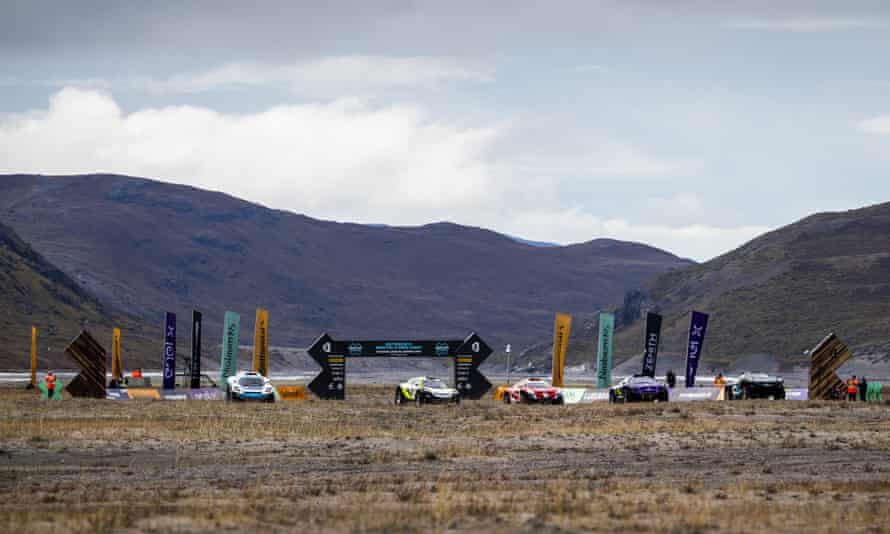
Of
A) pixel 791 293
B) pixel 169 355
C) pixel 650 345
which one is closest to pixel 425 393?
pixel 650 345

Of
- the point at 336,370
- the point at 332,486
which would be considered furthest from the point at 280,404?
the point at 332,486

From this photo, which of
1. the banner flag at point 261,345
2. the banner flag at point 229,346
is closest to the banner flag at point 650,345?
the banner flag at point 261,345

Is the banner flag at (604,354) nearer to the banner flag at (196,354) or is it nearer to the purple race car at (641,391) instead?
the purple race car at (641,391)

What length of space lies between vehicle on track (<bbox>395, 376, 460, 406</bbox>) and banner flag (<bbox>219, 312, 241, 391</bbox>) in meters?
12.6

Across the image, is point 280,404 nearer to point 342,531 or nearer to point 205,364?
point 342,531

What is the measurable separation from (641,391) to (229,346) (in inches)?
820

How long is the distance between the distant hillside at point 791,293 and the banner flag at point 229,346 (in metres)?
80.4

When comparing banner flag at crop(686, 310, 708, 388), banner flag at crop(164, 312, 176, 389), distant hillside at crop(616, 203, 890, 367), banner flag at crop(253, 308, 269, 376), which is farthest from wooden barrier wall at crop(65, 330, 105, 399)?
distant hillside at crop(616, 203, 890, 367)

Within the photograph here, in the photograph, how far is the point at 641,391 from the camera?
2251 inches

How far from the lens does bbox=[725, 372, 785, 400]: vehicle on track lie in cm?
6003

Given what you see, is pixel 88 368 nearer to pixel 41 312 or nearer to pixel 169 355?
pixel 169 355

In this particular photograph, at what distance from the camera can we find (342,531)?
1872 cm

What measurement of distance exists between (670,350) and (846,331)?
18103 mm

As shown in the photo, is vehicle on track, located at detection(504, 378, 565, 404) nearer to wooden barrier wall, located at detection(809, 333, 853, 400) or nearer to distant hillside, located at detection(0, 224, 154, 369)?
wooden barrier wall, located at detection(809, 333, 853, 400)
